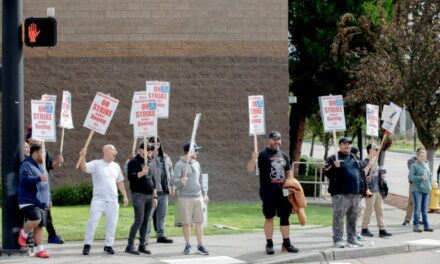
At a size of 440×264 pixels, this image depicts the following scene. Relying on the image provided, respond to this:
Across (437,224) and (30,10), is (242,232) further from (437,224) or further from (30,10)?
(30,10)

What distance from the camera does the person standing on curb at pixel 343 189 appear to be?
13.1m

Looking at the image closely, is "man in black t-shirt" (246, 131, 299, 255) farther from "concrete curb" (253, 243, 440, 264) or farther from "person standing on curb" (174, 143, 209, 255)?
"person standing on curb" (174, 143, 209, 255)

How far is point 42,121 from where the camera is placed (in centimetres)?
1182

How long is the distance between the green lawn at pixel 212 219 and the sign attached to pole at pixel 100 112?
2837 mm

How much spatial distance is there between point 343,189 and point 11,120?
557cm

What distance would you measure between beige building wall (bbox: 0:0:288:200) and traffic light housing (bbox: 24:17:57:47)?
463 inches

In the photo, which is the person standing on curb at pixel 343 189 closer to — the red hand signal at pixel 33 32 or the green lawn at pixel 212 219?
the green lawn at pixel 212 219

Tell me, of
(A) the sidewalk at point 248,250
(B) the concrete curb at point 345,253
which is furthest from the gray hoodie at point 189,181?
(B) the concrete curb at point 345,253

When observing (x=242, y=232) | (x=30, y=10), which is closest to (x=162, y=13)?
(x=30, y=10)

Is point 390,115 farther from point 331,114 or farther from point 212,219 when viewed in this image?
point 212,219

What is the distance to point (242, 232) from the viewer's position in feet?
51.2

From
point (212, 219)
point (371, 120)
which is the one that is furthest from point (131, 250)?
point (212, 219)

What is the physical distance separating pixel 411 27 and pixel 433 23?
62 centimetres

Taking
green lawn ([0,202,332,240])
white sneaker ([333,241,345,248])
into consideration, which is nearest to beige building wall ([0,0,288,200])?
green lawn ([0,202,332,240])
